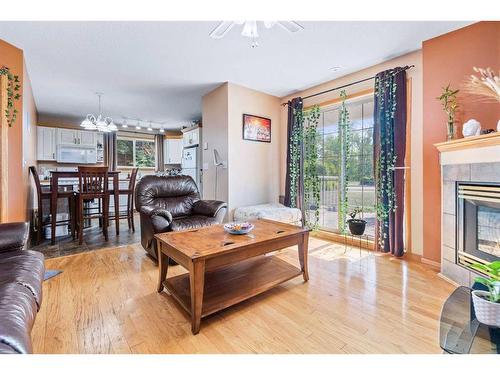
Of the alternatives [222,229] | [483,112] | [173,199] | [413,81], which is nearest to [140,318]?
[222,229]

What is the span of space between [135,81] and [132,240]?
244 centimetres

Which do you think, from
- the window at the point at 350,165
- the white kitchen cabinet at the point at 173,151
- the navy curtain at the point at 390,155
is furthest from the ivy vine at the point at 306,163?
the white kitchen cabinet at the point at 173,151

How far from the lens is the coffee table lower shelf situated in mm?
1652

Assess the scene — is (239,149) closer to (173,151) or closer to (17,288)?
(17,288)

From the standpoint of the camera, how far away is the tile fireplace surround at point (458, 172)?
1862 mm

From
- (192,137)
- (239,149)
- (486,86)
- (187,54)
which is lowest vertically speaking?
(239,149)

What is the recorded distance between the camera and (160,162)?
7.05m

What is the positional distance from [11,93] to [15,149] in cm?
62

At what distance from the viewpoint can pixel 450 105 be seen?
7.55 ft

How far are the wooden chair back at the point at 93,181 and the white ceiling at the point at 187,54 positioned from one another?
4.49 ft

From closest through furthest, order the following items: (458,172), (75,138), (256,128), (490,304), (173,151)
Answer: (490,304) < (458,172) < (256,128) < (75,138) < (173,151)


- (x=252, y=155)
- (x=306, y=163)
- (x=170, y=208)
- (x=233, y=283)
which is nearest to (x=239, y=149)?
(x=252, y=155)

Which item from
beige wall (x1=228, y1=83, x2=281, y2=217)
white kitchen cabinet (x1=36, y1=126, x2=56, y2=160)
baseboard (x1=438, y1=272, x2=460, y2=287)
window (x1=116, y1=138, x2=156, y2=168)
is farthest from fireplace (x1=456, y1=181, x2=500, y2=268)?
white kitchen cabinet (x1=36, y1=126, x2=56, y2=160)

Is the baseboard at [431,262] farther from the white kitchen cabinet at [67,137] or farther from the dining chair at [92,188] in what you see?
the white kitchen cabinet at [67,137]
